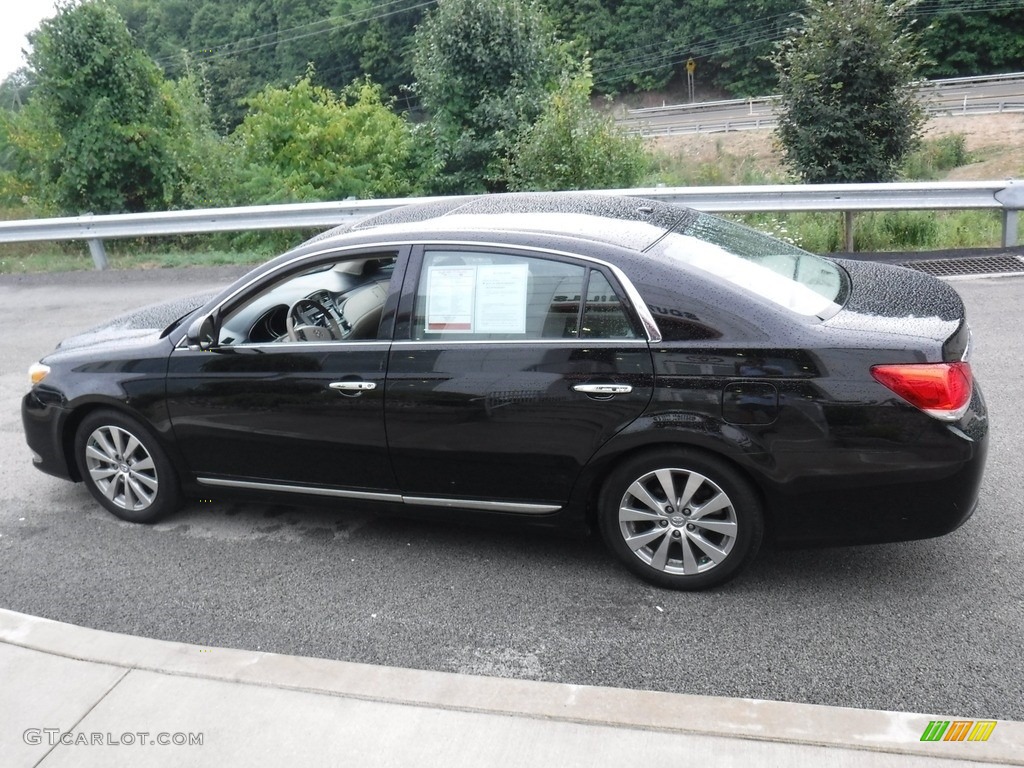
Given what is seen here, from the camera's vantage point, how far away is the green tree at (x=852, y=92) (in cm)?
1156

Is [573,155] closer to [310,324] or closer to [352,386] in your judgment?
[310,324]

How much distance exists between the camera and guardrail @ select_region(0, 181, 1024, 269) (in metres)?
9.75

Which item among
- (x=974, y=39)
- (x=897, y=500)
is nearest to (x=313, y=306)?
(x=897, y=500)

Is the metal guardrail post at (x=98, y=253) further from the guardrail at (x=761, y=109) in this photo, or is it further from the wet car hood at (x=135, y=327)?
the guardrail at (x=761, y=109)

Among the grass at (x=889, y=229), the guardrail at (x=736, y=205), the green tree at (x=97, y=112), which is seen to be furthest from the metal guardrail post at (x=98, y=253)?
the grass at (x=889, y=229)

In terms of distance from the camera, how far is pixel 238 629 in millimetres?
4164

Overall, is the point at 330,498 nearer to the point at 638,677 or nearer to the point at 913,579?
the point at 638,677

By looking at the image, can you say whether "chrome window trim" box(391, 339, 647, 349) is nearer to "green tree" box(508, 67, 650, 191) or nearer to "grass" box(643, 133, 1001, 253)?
"grass" box(643, 133, 1001, 253)

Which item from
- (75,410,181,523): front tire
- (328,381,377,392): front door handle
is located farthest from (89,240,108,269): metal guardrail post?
(328,381,377,392): front door handle

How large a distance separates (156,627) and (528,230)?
94.3 inches

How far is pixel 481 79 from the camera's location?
63.7 ft

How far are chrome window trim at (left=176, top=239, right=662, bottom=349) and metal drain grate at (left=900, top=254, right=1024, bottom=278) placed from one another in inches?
244

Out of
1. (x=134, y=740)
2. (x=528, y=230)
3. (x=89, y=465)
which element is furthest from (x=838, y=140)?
(x=134, y=740)

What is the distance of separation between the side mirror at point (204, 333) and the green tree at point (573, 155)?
30.1 ft
